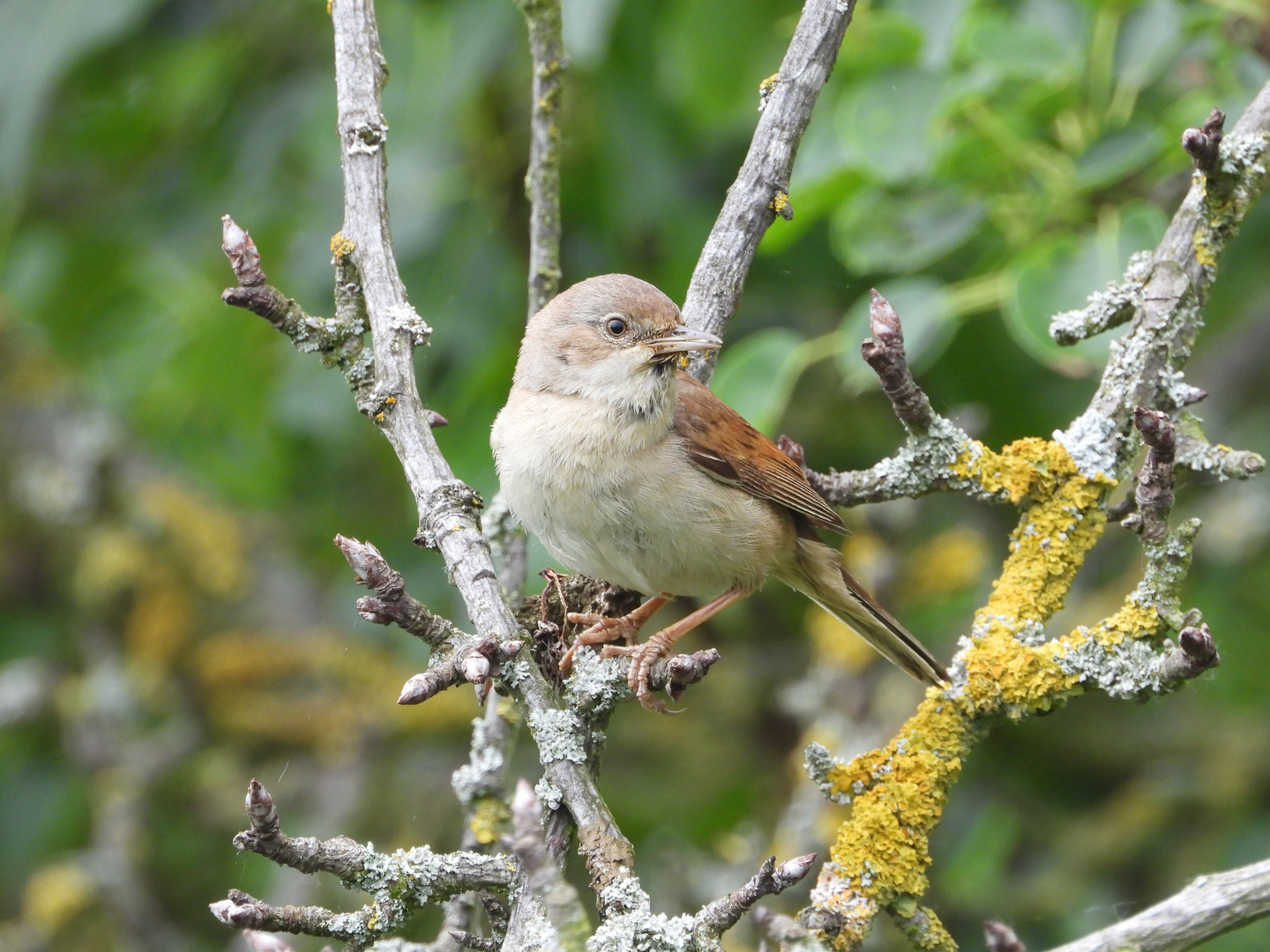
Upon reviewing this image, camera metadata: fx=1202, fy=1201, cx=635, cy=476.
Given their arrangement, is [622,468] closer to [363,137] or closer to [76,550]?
[363,137]

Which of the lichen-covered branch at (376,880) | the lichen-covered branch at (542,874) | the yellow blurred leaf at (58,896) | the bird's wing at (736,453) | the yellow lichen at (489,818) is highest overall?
the yellow blurred leaf at (58,896)

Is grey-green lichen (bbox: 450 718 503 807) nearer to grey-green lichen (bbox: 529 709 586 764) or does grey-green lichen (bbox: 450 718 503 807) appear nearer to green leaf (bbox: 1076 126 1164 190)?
grey-green lichen (bbox: 529 709 586 764)

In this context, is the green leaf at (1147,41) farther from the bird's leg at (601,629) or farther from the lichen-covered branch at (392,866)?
the lichen-covered branch at (392,866)

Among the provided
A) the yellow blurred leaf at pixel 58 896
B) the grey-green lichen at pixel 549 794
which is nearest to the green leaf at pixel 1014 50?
the grey-green lichen at pixel 549 794

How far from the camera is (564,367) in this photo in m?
3.63

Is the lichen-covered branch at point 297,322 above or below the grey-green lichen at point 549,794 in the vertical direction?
above

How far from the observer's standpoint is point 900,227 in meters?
3.76

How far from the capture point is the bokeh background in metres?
3.65

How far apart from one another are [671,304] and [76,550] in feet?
13.5

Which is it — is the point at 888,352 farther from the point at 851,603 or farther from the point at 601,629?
the point at 851,603

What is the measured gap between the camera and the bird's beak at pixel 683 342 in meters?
3.07

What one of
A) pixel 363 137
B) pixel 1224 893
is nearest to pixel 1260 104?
pixel 1224 893

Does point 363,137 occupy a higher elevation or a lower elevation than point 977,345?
lower

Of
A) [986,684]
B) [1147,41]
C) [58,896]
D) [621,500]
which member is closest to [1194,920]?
[986,684]
